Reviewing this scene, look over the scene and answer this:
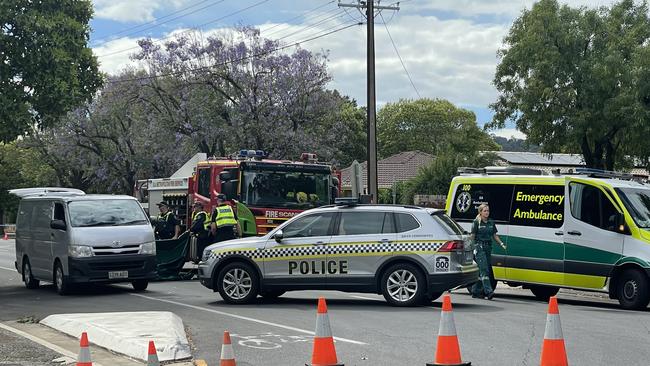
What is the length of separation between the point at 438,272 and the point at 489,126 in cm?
1877

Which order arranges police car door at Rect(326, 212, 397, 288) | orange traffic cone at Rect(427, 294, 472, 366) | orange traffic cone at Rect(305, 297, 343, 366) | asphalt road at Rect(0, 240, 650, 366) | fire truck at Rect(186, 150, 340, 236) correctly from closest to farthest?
orange traffic cone at Rect(427, 294, 472, 366), orange traffic cone at Rect(305, 297, 343, 366), asphalt road at Rect(0, 240, 650, 366), police car door at Rect(326, 212, 397, 288), fire truck at Rect(186, 150, 340, 236)

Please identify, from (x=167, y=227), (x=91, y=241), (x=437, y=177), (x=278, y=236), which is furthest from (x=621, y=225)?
(x=437, y=177)

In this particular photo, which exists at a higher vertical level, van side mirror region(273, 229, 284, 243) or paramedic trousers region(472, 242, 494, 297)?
van side mirror region(273, 229, 284, 243)

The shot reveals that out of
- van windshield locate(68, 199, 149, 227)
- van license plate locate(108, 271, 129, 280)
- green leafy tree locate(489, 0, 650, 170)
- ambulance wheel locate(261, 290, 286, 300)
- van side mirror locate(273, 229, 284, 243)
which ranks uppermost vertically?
green leafy tree locate(489, 0, 650, 170)

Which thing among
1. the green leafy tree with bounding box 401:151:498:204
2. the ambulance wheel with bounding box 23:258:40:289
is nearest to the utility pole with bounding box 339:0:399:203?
the ambulance wheel with bounding box 23:258:40:289

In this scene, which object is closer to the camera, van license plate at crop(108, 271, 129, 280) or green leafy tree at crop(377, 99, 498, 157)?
van license plate at crop(108, 271, 129, 280)

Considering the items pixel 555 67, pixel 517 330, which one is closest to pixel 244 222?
pixel 517 330

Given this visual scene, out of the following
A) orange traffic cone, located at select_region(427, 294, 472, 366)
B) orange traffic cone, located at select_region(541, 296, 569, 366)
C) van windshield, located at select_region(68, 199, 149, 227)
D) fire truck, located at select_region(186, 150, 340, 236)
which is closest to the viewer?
orange traffic cone, located at select_region(541, 296, 569, 366)

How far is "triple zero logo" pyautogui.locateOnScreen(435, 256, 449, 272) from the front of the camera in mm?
14328

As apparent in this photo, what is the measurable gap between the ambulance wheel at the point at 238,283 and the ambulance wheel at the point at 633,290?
6.16 meters

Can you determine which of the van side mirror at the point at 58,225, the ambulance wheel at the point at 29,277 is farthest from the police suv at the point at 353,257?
the ambulance wheel at the point at 29,277

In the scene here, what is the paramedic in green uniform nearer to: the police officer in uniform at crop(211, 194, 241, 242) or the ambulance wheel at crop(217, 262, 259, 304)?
the ambulance wheel at crop(217, 262, 259, 304)

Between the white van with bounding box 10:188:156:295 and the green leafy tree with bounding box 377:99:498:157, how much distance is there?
243ft

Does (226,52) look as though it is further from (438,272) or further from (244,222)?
(438,272)
